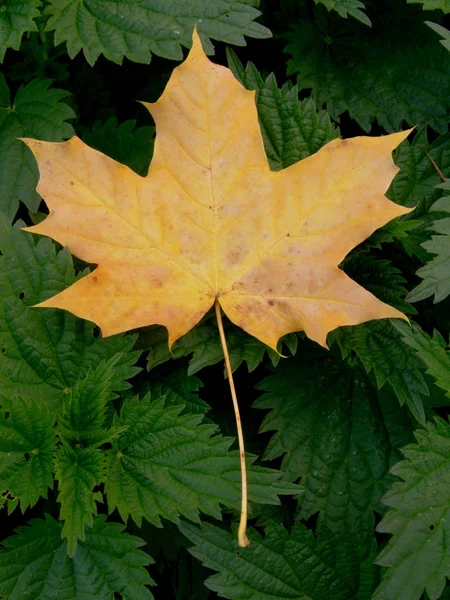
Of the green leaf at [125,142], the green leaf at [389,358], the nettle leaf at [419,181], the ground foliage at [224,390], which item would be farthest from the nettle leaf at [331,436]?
the green leaf at [125,142]

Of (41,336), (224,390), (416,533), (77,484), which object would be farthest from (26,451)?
(416,533)

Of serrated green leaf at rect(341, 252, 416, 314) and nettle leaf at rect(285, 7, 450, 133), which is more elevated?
nettle leaf at rect(285, 7, 450, 133)

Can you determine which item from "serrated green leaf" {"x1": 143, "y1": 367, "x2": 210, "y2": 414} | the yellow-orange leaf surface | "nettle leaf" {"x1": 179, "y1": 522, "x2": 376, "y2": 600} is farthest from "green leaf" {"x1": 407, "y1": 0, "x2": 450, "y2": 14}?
"nettle leaf" {"x1": 179, "y1": 522, "x2": 376, "y2": 600}

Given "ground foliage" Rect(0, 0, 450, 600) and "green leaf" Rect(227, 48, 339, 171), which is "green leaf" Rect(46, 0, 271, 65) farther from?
"green leaf" Rect(227, 48, 339, 171)

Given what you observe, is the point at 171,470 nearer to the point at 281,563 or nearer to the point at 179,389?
the point at 179,389

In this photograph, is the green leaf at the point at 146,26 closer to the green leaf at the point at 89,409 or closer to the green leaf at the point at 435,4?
the green leaf at the point at 435,4

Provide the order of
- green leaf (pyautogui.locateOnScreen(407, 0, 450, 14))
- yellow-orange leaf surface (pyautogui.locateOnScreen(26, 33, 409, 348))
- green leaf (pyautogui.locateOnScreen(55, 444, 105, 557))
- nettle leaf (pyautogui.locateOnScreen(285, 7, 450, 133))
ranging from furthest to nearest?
1. nettle leaf (pyautogui.locateOnScreen(285, 7, 450, 133))
2. green leaf (pyautogui.locateOnScreen(407, 0, 450, 14))
3. yellow-orange leaf surface (pyautogui.locateOnScreen(26, 33, 409, 348))
4. green leaf (pyautogui.locateOnScreen(55, 444, 105, 557))

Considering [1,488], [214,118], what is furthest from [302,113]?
[1,488]
